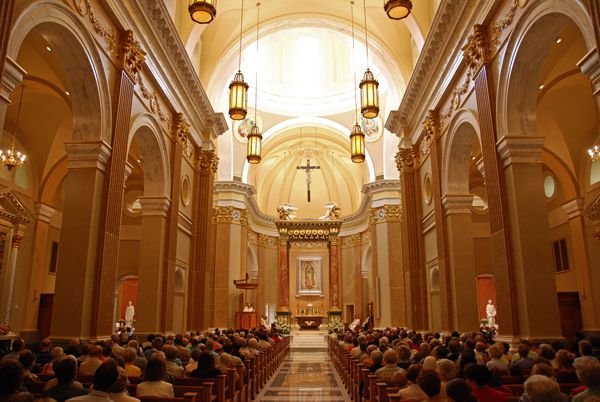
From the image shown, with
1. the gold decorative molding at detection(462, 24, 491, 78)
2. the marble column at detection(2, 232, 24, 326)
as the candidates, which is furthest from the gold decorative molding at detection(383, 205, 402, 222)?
the marble column at detection(2, 232, 24, 326)

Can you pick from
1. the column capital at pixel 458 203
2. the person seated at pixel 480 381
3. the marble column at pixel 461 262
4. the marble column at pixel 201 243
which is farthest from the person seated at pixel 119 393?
the marble column at pixel 201 243

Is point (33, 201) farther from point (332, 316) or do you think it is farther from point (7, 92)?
point (332, 316)

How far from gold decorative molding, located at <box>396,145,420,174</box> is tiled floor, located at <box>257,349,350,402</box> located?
21.9 feet

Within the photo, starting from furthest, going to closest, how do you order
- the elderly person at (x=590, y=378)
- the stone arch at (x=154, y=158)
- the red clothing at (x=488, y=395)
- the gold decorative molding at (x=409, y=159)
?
the gold decorative molding at (x=409, y=159) → the stone arch at (x=154, y=158) → the red clothing at (x=488, y=395) → the elderly person at (x=590, y=378)

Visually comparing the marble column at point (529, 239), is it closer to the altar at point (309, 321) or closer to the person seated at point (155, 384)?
the person seated at point (155, 384)

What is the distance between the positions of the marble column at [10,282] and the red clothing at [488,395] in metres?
14.1

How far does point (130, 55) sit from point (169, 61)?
8.87ft

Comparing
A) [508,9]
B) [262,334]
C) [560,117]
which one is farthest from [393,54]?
[262,334]

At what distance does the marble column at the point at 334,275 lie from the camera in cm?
2856

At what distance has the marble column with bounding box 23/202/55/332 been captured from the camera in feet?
50.6

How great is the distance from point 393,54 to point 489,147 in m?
8.68

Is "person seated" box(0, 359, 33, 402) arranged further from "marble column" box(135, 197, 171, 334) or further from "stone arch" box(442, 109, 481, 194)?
"stone arch" box(442, 109, 481, 194)

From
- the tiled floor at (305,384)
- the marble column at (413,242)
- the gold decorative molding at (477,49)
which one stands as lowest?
the tiled floor at (305,384)

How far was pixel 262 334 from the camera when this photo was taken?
14.4 metres
